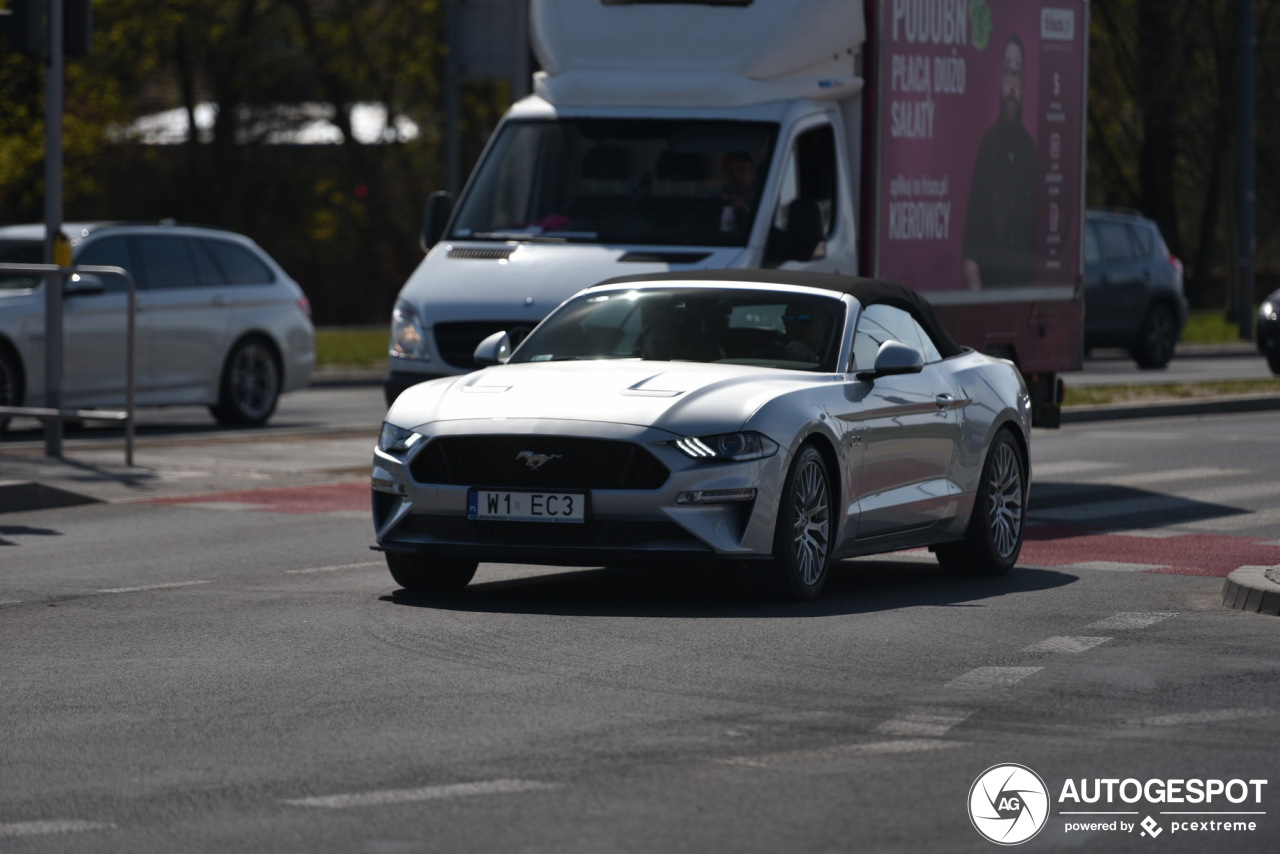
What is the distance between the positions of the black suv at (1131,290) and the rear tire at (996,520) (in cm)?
1980

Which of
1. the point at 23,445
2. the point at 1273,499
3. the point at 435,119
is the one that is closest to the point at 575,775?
the point at 1273,499

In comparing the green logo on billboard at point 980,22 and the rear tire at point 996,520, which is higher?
the green logo on billboard at point 980,22

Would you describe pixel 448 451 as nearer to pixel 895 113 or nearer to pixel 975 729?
pixel 975 729

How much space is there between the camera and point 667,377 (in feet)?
32.0

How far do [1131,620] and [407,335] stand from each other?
6458mm

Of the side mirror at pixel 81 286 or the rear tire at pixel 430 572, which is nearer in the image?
the rear tire at pixel 430 572

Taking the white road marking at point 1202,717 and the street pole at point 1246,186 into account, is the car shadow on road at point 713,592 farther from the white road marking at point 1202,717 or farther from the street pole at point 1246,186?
the street pole at point 1246,186

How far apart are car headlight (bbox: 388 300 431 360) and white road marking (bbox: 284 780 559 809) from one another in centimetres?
868

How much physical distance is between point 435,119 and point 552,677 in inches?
1983

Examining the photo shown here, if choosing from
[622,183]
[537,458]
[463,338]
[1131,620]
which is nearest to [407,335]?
[463,338]

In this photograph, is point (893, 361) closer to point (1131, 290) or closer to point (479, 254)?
point (479, 254)

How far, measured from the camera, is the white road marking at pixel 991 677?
764cm

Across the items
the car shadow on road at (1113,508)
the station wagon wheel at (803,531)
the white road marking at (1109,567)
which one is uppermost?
the station wagon wheel at (803,531)
